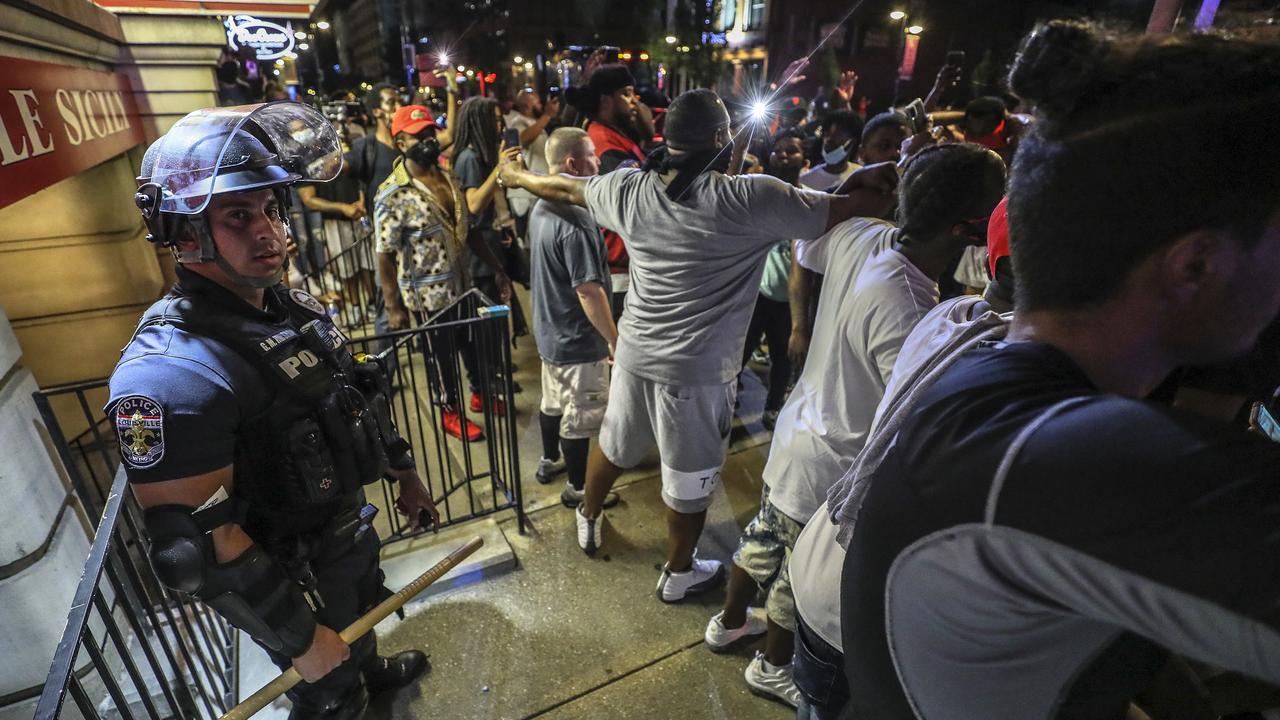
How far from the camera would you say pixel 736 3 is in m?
35.5

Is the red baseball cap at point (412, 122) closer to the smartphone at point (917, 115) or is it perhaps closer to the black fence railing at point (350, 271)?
the black fence railing at point (350, 271)

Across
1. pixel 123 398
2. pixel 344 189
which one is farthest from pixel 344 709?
pixel 344 189

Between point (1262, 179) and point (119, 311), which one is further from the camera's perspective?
point (119, 311)

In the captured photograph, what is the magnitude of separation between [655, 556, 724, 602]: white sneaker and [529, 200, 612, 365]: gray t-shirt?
53.5 inches

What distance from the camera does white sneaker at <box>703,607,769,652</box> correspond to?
9.29ft

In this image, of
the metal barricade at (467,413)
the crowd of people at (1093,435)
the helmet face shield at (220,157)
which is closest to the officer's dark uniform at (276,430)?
the helmet face shield at (220,157)

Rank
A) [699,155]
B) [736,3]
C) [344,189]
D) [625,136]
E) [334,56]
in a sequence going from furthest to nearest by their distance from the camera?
[334,56], [736,3], [344,189], [625,136], [699,155]

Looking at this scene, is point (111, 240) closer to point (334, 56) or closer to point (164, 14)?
point (164, 14)

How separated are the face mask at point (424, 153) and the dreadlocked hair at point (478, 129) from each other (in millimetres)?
1010

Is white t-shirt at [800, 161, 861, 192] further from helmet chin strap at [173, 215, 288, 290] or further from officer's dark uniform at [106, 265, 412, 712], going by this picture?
helmet chin strap at [173, 215, 288, 290]

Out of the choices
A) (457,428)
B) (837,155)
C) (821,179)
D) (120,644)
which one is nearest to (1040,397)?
(120,644)

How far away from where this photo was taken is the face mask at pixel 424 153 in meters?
4.20

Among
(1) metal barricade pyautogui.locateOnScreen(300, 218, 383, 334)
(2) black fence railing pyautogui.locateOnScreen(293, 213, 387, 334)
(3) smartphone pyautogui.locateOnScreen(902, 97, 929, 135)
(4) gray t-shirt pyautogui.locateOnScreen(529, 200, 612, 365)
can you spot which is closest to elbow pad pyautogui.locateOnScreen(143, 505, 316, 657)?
(4) gray t-shirt pyautogui.locateOnScreen(529, 200, 612, 365)

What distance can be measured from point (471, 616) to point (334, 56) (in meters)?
57.6
